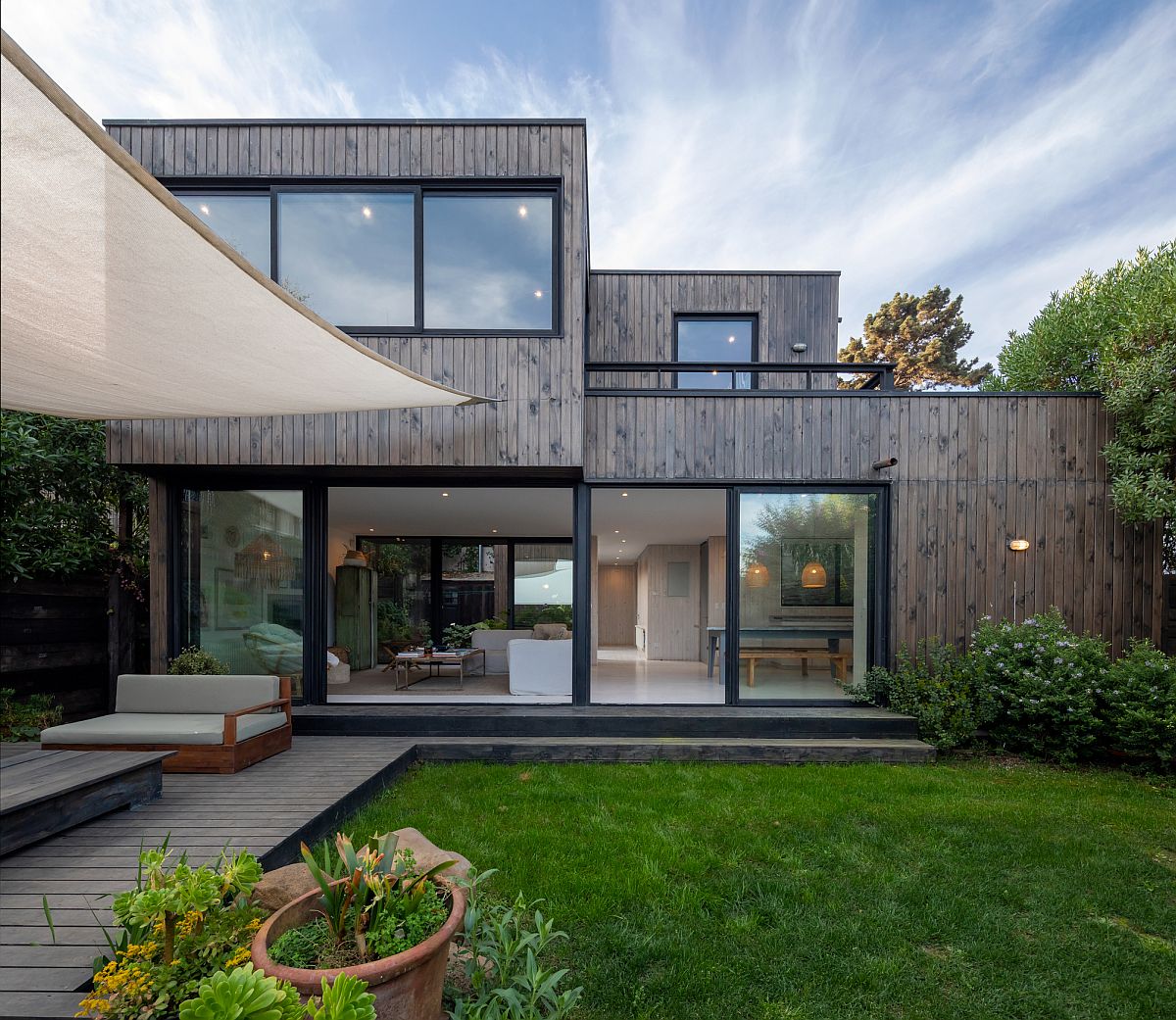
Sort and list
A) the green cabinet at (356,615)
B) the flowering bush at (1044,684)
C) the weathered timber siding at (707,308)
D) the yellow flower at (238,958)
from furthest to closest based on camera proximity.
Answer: the green cabinet at (356,615), the weathered timber siding at (707,308), the flowering bush at (1044,684), the yellow flower at (238,958)

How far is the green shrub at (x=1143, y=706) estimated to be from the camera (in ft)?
Answer: 14.9

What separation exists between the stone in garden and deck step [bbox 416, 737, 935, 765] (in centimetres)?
289

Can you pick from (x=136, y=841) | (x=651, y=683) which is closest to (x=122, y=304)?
(x=136, y=841)

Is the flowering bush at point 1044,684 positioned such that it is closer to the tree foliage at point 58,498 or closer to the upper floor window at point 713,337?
the upper floor window at point 713,337

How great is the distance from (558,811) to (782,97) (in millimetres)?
13374

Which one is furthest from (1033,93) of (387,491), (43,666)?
(43,666)

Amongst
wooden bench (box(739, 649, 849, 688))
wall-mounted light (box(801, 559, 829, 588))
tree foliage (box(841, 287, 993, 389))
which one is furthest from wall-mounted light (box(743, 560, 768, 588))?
tree foliage (box(841, 287, 993, 389))

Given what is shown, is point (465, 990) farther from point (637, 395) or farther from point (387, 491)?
point (387, 491)

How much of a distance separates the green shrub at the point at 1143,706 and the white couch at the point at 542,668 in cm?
463

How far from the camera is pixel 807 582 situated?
5762 millimetres

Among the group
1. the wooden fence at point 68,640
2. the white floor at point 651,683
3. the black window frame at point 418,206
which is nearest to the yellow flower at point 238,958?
the white floor at point 651,683

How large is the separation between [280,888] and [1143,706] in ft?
19.8

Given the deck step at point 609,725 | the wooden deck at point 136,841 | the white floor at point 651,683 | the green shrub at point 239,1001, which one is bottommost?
the white floor at point 651,683

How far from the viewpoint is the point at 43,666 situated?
536cm
